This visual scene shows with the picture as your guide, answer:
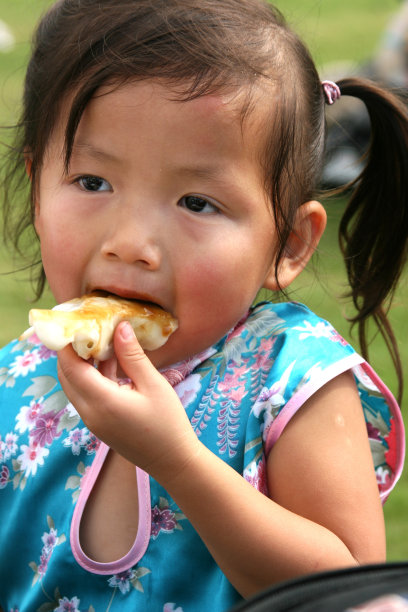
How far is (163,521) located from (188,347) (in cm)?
37

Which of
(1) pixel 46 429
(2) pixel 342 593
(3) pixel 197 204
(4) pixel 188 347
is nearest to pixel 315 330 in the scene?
(4) pixel 188 347

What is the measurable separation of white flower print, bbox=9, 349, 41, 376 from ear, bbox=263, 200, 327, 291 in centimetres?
63

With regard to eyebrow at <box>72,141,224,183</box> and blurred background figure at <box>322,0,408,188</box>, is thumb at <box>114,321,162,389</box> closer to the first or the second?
eyebrow at <box>72,141,224,183</box>

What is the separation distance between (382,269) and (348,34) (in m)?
11.0

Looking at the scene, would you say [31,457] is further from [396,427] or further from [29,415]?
[396,427]

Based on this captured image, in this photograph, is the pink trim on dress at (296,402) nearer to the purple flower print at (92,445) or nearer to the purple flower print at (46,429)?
the purple flower print at (92,445)

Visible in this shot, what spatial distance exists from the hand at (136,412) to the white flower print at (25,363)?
0.57 metres

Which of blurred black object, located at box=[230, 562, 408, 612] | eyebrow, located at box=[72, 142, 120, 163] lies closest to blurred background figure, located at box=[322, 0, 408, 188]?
eyebrow, located at box=[72, 142, 120, 163]

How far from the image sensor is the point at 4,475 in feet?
7.11

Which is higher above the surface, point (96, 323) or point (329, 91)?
point (329, 91)

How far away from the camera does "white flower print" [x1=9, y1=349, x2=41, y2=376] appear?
229 cm

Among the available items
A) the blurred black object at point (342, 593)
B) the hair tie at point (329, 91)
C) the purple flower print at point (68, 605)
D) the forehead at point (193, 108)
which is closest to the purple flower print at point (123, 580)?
the purple flower print at point (68, 605)

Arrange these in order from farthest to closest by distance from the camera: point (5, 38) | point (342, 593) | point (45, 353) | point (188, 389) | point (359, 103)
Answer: point (5, 38), point (359, 103), point (45, 353), point (188, 389), point (342, 593)

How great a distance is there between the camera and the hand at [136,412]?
66.2 inches
